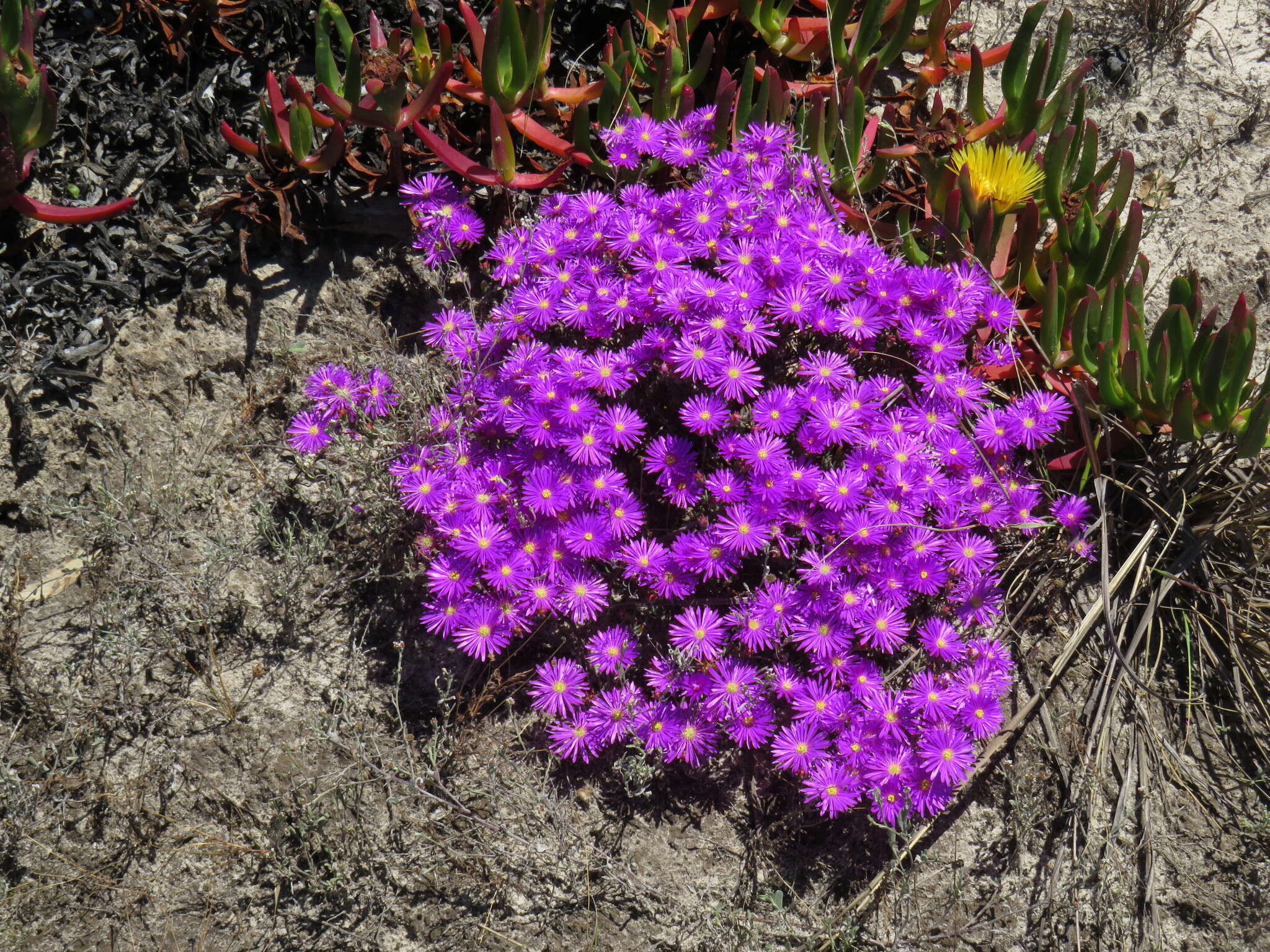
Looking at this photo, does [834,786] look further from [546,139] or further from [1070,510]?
[546,139]

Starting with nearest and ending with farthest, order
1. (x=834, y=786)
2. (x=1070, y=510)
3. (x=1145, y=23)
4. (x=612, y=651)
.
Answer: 1. (x=834, y=786)
2. (x=612, y=651)
3. (x=1070, y=510)
4. (x=1145, y=23)

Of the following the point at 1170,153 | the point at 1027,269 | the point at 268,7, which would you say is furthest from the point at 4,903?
the point at 1170,153

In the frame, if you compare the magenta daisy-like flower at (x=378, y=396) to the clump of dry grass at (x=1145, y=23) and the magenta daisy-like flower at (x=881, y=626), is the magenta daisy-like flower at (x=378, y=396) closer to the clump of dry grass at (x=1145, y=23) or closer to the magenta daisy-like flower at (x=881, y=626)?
the magenta daisy-like flower at (x=881, y=626)

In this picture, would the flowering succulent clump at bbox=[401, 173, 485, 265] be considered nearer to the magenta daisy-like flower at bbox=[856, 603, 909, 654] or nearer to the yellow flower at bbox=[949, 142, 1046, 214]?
the yellow flower at bbox=[949, 142, 1046, 214]

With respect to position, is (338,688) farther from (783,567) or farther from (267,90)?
(267,90)

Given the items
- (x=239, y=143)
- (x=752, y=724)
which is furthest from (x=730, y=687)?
(x=239, y=143)
